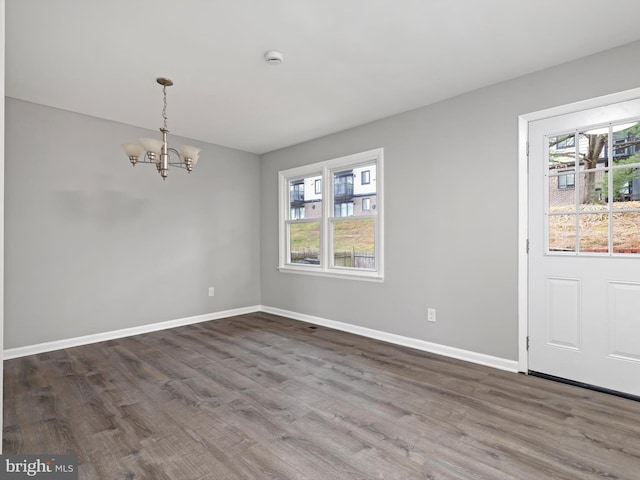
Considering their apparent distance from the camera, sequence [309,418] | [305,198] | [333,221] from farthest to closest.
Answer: [305,198], [333,221], [309,418]

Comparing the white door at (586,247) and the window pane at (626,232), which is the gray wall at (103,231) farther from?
the window pane at (626,232)

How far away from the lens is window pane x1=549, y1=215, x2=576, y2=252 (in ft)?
9.19

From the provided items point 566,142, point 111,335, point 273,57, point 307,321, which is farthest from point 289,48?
point 111,335

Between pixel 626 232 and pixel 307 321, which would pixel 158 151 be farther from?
pixel 626 232

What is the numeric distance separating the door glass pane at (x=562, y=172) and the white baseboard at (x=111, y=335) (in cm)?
420

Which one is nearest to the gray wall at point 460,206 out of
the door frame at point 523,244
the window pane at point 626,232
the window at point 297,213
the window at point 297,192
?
the door frame at point 523,244

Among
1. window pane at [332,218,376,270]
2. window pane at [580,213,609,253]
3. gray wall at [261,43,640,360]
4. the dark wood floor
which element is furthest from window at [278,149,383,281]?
window pane at [580,213,609,253]

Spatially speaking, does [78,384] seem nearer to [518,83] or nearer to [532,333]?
[532,333]

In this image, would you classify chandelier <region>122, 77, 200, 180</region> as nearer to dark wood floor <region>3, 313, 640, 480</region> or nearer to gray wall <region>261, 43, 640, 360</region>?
dark wood floor <region>3, 313, 640, 480</region>

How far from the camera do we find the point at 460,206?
3357mm

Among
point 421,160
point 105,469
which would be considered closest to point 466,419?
point 105,469

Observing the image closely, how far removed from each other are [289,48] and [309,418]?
2599mm

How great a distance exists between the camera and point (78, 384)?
279 centimetres

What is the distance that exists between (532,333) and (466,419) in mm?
1176
